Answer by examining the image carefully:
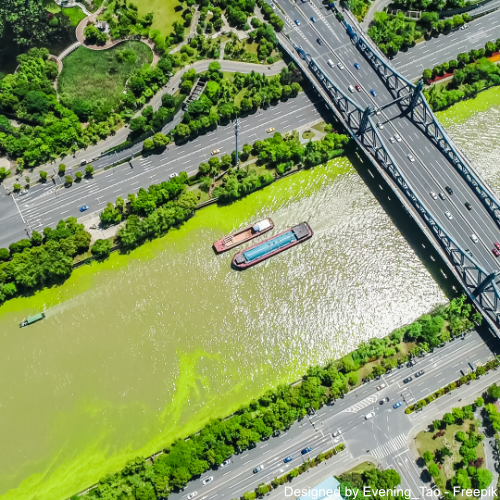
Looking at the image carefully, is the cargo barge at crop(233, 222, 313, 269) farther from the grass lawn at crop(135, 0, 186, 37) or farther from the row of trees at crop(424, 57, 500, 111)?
the grass lawn at crop(135, 0, 186, 37)

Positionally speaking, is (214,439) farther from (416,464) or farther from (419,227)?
(419,227)

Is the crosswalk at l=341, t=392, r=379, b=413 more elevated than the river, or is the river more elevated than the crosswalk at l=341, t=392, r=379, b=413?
the river

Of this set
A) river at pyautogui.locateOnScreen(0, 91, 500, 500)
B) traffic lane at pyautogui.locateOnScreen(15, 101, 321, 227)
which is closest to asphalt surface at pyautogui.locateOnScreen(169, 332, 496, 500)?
river at pyautogui.locateOnScreen(0, 91, 500, 500)

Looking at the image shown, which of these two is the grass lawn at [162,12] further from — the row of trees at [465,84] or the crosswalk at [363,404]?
the crosswalk at [363,404]

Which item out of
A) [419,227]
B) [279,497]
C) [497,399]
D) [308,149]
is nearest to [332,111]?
[308,149]

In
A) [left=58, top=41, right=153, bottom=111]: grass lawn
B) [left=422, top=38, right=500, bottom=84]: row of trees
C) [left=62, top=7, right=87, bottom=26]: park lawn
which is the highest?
[left=62, top=7, right=87, bottom=26]: park lawn

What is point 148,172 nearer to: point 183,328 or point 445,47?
point 183,328
